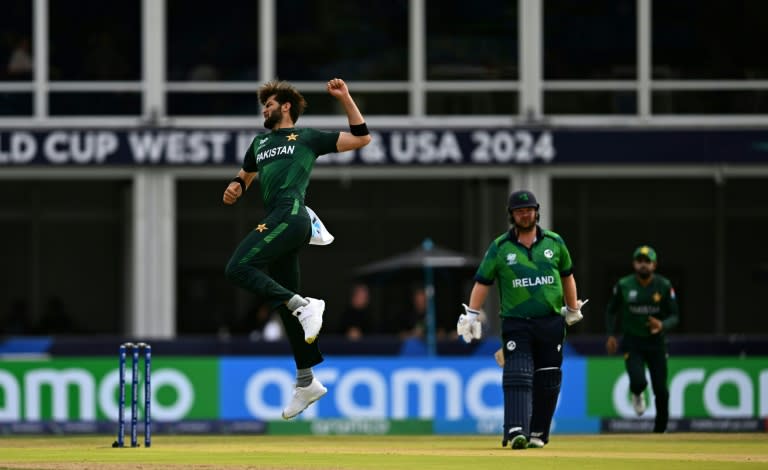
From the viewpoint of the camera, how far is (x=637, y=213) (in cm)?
3441

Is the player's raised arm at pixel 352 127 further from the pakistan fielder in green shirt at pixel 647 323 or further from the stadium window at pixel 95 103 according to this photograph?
the stadium window at pixel 95 103

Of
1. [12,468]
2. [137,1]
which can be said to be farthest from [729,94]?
[12,468]

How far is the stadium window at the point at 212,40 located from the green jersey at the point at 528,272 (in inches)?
613

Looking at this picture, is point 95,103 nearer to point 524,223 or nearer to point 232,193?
point 524,223

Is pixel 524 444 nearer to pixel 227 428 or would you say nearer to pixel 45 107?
pixel 227 428

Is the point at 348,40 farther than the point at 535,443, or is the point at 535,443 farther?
the point at 348,40

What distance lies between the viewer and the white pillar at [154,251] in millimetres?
28406

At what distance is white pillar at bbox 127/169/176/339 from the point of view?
28.4 m

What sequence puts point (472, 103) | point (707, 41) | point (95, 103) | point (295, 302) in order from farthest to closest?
1. point (707, 41)
2. point (472, 103)
3. point (95, 103)
4. point (295, 302)

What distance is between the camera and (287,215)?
42.1 feet

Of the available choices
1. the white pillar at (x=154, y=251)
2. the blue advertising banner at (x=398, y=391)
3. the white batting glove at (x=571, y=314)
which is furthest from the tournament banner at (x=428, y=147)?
the white batting glove at (x=571, y=314)

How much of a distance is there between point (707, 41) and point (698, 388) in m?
8.16

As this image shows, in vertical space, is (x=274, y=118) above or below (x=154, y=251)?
above

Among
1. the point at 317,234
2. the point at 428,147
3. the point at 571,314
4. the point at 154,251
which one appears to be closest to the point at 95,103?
the point at 154,251
